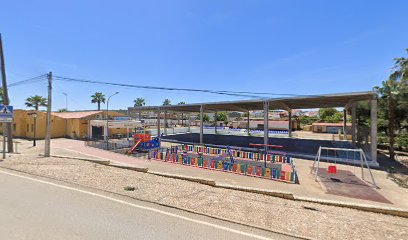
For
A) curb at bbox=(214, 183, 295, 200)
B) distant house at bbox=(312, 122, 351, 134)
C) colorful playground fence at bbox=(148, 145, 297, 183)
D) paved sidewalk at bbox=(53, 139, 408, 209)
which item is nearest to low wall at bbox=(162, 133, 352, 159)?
colorful playground fence at bbox=(148, 145, 297, 183)

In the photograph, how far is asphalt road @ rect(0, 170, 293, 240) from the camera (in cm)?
441

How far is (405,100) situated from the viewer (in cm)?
1381

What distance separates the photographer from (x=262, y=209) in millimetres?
6016

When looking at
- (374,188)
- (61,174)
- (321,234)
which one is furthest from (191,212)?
(374,188)

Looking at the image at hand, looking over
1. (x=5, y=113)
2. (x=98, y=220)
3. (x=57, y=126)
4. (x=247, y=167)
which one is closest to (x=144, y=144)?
(x=5, y=113)

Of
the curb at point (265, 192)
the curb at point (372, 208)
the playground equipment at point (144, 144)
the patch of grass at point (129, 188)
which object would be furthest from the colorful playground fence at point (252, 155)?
the patch of grass at point (129, 188)

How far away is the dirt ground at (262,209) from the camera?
15.8 ft

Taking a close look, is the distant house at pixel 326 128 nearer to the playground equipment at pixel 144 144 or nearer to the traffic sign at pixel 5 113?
the playground equipment at pixel 144 144

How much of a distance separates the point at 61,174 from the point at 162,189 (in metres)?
5.45

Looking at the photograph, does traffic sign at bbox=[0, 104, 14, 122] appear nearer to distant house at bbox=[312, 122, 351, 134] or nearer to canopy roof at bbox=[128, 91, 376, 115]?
canopy roof at bbox=[128, 91, 376, 115]

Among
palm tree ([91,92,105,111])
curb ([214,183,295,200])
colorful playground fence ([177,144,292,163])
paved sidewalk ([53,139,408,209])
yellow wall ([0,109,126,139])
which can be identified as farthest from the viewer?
palm tree ([91,92,105,111])

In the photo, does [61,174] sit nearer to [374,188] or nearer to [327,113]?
[374,188]

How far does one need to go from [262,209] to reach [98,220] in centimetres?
438

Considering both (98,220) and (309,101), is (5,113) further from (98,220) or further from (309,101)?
(309,101)
